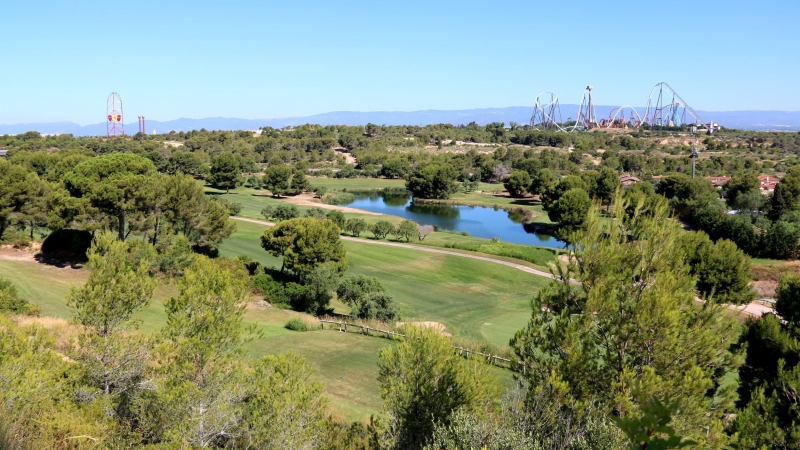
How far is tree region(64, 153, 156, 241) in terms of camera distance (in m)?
35.9

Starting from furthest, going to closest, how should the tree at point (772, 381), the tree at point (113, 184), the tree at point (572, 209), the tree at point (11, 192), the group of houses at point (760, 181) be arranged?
the group of houses at point (760, 181) < the tree at point (572, 209) < the tree at point (11, 192) < the tree at point (113, 184) < the tree at point (772, 381)

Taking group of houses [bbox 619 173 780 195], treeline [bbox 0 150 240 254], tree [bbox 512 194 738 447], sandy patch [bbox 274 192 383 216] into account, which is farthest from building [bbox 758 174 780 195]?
tree [bbox 512 194 738 447]

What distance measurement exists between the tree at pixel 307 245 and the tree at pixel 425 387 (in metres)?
24.7

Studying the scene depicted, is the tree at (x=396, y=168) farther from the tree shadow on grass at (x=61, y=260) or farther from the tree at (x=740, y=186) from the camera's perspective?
the tree shadow on grass at (x=61, y=260)

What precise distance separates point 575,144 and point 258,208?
109019 millimetres

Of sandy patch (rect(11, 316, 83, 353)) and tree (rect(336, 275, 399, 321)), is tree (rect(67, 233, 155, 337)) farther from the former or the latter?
tree (rect(336, 275, 399, 321))

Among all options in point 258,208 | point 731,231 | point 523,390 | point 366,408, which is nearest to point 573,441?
point 523,390

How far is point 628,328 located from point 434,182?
90.1 meters

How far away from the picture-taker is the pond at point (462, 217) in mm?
72188

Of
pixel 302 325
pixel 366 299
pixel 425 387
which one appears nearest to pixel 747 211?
pixel 366 299

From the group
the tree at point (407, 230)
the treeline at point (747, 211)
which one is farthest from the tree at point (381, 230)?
the treeline at point (747, 211)

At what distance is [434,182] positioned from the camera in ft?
333

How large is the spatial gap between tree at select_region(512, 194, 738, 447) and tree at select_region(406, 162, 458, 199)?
8728 centimetres

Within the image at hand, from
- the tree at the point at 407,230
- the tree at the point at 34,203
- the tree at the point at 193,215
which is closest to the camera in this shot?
the tree at the point at 34,203
